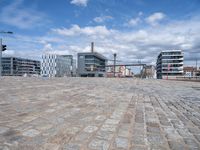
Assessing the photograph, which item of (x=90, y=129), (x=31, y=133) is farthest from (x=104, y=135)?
(x=31, y=133)

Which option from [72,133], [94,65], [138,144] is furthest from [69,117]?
[94,65]

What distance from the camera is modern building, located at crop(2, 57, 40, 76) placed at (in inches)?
4995

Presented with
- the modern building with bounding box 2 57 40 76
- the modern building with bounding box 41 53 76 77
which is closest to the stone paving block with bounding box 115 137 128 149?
the modern building with bounding box 41 53 76 77

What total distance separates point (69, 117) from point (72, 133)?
1189mm

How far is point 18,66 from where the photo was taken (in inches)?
5305

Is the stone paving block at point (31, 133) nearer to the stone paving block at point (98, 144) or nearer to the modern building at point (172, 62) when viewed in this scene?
the stone paving block at point (98, 144)

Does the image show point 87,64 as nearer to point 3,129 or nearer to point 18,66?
point 18,66

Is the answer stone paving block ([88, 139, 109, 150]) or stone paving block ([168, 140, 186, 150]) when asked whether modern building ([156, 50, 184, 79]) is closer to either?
stone paving block ([168, 140, 186, 150])

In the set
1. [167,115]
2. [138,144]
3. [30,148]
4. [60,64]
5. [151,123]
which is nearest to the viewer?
[30,148]

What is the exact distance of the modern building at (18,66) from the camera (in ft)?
416

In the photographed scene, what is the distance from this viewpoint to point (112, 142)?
3.04 m

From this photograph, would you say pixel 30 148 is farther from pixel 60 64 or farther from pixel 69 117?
pixel 60 64

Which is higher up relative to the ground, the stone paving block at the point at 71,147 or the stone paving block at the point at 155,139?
the stone paving block at the point at 71,147

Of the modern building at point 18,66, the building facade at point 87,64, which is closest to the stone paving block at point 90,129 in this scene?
the building facade at point 87,64
